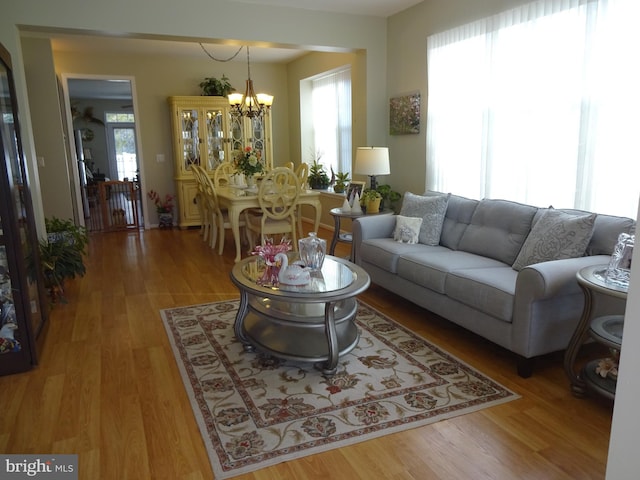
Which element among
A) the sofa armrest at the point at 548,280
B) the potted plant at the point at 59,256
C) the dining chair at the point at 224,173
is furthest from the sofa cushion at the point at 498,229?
the dining chair at the point at 224,173

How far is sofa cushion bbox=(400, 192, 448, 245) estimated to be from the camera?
3.86 meters

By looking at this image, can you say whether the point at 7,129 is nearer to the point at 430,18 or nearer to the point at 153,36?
the point at 153,36

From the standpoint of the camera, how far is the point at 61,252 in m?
3.84

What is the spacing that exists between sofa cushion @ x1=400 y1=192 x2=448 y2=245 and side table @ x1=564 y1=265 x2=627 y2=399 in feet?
5.11

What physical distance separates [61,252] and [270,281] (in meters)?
2.19

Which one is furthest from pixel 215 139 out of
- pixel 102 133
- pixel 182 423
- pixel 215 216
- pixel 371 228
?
pixel 102 133

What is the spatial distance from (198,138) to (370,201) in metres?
3.80

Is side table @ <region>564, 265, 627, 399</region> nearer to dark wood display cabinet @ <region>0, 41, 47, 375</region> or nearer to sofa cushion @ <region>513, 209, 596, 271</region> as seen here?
sofa cushion @ <region>513, 209, 596, 271</region>

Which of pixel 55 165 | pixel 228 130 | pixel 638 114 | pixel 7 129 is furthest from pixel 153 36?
pixel 638 114

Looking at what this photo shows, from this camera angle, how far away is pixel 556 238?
9.25 feet

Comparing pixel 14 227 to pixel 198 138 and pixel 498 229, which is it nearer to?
pixel 498 229

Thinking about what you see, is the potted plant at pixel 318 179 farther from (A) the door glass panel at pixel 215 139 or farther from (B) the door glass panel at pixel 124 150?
(B) the door glass panel at pixel 124 150

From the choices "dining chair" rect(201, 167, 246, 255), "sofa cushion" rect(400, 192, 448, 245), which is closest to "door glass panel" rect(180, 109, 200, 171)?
"dining chair" rect(201, 167, 246, 255)

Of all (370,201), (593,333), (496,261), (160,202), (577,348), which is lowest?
(577,348)
